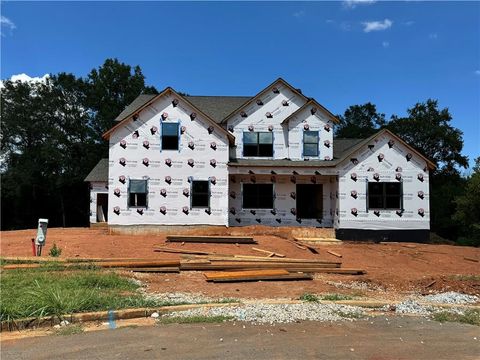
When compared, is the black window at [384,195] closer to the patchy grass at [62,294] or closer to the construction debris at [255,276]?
the construction debris at [255,276]

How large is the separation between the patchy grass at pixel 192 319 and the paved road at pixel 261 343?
182 mm

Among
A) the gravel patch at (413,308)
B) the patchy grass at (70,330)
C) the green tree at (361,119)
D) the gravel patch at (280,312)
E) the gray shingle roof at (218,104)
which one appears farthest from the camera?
the green tree at (361,119)

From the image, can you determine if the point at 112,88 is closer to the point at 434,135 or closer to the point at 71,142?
the point at 71,142

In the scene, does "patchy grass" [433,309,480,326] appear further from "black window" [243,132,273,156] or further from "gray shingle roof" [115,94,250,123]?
"gray shingle roof" [115,94,250,123]

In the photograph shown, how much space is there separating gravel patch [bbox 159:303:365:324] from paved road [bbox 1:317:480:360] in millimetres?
317

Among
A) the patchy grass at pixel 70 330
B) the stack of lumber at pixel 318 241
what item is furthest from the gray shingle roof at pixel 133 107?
the patchy grass at pixel 70 330

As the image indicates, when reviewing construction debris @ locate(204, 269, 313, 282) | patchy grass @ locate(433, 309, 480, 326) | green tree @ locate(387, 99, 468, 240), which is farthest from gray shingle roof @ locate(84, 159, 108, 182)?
green tree @ locate(387, 99, 468, 240)

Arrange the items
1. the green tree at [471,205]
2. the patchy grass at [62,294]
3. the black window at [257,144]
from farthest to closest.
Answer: the green tree at [471,205] → the black window at [257,144] → the patchy grass at [62,294]

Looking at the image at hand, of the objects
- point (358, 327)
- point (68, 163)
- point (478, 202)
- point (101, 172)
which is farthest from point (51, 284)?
point (68, 163)

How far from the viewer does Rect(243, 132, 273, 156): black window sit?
22.2 metres

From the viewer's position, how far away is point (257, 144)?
2219 centimetres

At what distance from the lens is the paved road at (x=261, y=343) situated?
5.30 metres

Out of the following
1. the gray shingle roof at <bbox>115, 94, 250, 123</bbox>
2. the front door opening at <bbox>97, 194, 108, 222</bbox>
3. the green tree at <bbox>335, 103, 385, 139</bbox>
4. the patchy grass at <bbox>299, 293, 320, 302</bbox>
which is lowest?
the patchy grass at <bbox>299, 293, 320, 302</bbox>

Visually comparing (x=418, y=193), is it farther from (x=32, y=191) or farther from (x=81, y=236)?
(x=32, y=191)
